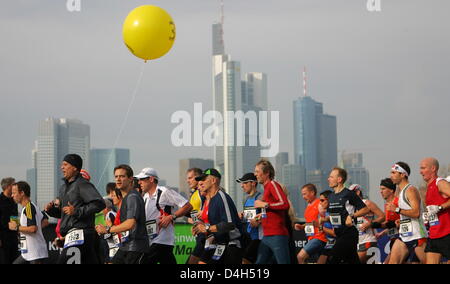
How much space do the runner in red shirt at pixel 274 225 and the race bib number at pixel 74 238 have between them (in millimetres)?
2321

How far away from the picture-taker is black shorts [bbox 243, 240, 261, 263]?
12.1 m

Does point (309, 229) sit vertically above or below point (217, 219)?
below

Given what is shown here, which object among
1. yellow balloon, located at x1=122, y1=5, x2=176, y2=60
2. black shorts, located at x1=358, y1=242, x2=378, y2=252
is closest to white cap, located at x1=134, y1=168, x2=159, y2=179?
yellow balloon, located at x1=122, y1=5, x2=176, y2=60

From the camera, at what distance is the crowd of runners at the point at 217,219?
401 inches

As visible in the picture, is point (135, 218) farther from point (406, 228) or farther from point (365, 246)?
point (365, 246)

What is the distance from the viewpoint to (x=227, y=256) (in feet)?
36.2

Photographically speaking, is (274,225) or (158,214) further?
(158,214)

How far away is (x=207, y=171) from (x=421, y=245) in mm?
2967

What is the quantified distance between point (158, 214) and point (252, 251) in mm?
1461

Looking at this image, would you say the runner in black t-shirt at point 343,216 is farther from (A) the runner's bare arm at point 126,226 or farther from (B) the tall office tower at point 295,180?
(B) the tall office tower at point 295,180

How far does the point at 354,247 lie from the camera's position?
12836 millimetres

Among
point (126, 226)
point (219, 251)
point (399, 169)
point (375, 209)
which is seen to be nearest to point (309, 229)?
point (375, 209)
